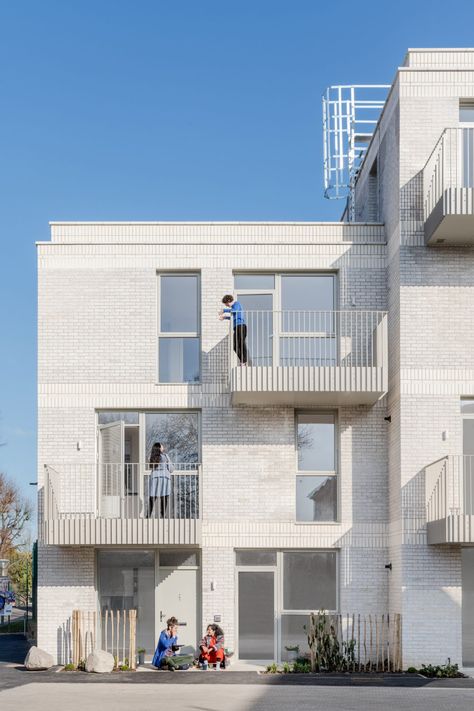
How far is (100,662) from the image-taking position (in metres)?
21.5

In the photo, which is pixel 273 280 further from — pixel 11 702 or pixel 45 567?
pixel 11 702

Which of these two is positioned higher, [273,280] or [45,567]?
[273,280]

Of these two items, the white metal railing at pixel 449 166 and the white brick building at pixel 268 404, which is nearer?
the white metal railing at pixel 449 166

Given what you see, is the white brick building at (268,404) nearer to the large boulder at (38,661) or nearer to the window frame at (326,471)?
the window frame at (326,471)

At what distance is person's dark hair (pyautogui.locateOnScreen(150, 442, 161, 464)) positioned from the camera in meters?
23.2

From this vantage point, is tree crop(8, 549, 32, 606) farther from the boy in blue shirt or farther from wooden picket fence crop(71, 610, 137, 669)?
the boy in blue shirt

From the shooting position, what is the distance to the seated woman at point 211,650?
866 inches

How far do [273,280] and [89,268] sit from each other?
12.0ft

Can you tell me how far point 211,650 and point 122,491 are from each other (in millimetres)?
3459

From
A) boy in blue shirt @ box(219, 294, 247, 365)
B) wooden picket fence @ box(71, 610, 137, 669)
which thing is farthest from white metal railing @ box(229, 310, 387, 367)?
wooden picket fence @ box(71, 610, 137, 669)

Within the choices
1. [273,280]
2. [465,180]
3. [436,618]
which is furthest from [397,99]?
[436,618]

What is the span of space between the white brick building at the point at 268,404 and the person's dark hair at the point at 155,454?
14cm

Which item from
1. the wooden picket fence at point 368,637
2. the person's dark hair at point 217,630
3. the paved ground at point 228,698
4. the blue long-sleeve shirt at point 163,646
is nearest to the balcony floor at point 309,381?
the wooden picket fence at point 368,637

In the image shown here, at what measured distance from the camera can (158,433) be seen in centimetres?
2350
